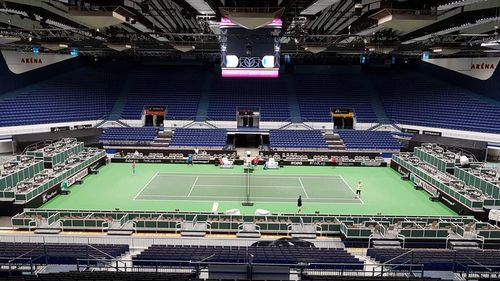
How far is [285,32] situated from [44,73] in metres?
29.2

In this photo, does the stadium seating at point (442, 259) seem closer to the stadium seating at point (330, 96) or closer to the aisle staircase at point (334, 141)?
the aisle staircase at point (334, 141)

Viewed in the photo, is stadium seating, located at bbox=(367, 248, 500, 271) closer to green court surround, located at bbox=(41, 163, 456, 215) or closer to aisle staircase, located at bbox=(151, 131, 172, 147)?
green court surround, located at bbox=(41, 163, 456, 215)

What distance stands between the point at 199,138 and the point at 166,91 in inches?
415

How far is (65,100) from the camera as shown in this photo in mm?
39156

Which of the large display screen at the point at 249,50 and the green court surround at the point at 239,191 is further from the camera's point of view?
the large display screen at the point at 249,50

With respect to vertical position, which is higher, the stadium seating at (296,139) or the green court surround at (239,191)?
the stadium seating at (296,139)

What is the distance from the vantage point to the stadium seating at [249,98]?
40594 mm

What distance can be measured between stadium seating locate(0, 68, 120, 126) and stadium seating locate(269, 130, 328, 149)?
1900 cm

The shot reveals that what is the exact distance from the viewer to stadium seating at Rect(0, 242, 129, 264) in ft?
37.8

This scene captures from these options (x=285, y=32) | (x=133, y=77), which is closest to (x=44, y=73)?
(x=133, y=77)

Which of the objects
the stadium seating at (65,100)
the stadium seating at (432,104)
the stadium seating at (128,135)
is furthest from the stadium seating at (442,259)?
the stadium seating at (65,100)

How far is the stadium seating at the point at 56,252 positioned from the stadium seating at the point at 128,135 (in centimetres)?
2290

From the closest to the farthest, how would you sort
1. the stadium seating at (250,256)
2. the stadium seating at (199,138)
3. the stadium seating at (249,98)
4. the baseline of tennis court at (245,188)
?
the stadium seating at (250,256)
the baseline of tennis court at (245,188)
the stadium seating at (199,138)
the stadium seating at (249,98)

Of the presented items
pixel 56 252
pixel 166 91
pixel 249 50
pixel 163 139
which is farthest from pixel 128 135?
pixel 56 252
